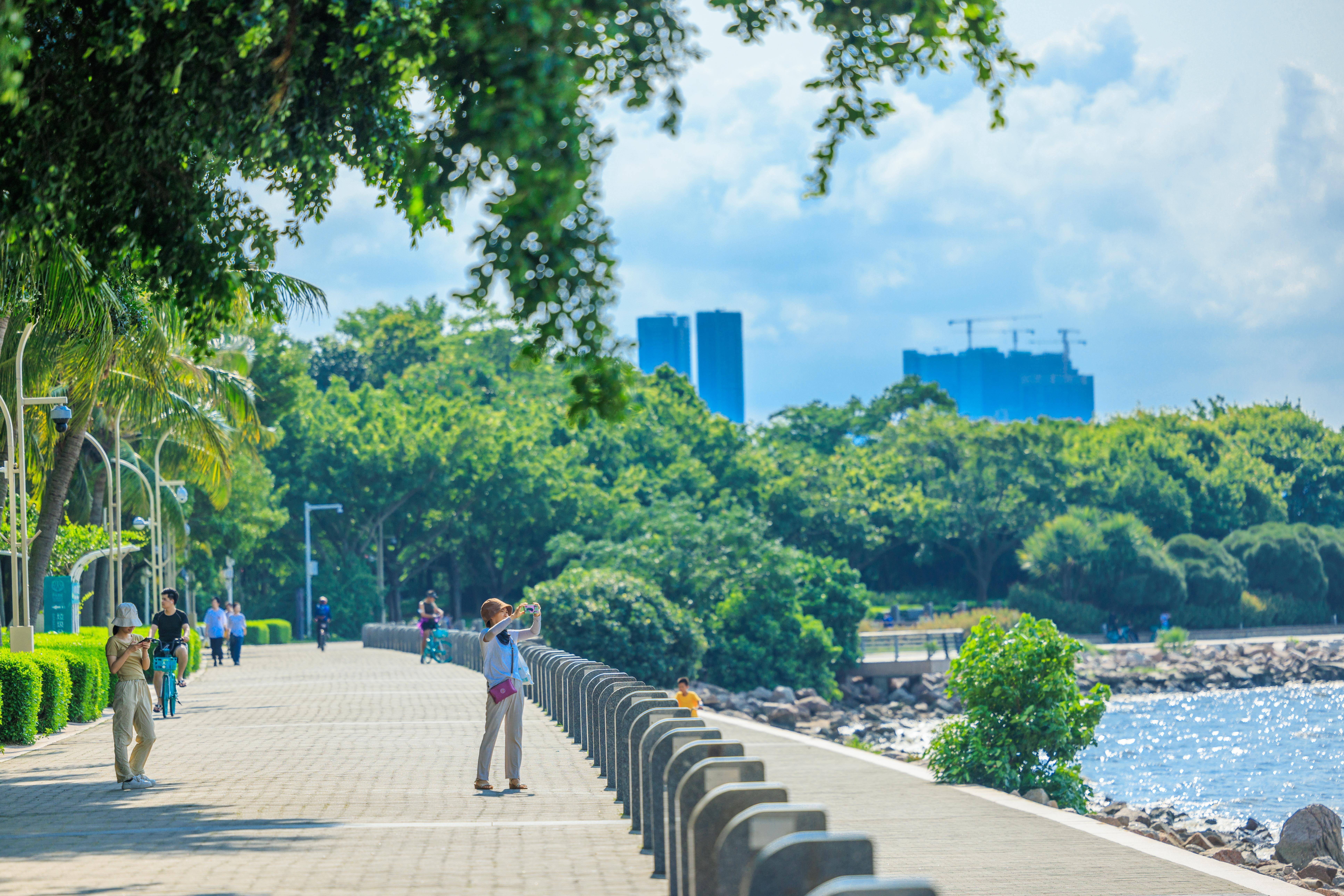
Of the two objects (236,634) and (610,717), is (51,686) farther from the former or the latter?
(236,634)

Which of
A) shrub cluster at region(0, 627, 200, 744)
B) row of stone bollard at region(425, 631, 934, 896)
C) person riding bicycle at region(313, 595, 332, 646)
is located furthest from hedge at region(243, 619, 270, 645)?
row of stone bollard at region(425, 631, 934, 896)

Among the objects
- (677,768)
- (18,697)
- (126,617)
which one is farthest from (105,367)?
(677,768)

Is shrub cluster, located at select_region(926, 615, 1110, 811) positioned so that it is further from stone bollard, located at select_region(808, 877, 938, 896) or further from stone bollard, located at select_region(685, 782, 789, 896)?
stone bollard, located at select_region(808, 877, 938, 896)

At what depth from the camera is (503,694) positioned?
12.4 meters

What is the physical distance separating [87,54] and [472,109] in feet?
10.4

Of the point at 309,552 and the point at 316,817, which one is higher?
the point at 309,552

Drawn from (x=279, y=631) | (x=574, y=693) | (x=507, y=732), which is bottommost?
(x=279, y=631)

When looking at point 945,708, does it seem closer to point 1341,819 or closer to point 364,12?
point 1341,819

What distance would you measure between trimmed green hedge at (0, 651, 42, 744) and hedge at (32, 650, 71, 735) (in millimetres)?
890

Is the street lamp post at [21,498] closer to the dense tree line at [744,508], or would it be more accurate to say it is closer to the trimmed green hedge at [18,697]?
the trimmed green hedge at [18,697]

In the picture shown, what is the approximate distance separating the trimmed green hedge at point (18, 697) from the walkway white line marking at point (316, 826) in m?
6.76

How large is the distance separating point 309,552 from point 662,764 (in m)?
51.4

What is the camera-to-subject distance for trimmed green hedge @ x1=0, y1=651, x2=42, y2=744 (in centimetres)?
1659

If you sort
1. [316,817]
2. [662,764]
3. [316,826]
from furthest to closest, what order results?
1. [316,817]
2. [316,826]
3. [662,764]
